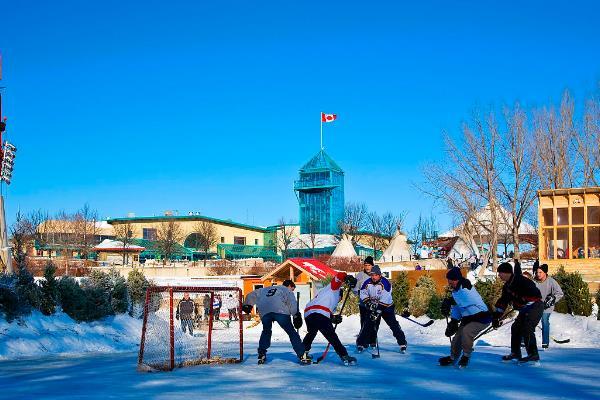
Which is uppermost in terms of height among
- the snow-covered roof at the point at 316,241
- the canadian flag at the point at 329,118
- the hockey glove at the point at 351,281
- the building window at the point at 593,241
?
the canadian flag at the point at 329,118

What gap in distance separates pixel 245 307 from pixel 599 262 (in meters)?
22.4

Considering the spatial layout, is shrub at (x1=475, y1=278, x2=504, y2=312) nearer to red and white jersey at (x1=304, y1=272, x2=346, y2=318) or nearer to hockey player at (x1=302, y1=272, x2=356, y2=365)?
hockey player at (x1=302, y1=272, x2=356, y2=365)

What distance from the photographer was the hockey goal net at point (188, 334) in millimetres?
12547

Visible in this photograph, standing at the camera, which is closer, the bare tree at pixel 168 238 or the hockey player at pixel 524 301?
the hockey player at pixel 524 301

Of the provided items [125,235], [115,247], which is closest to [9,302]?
[115,247]

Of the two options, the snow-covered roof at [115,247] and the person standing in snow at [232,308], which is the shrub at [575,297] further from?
the snow-covered roof at [115,247]

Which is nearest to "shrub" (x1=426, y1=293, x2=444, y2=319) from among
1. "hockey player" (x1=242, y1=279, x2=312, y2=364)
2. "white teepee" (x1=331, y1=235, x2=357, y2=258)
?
"hockey player" (x1=242, y1=279, x2=312, y2=364)

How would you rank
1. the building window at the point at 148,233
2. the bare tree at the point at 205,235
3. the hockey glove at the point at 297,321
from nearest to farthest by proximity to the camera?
the hockey glove at the point at 297,321 → the bare tree at the point at 205,235 → the building window at the point at 148,233

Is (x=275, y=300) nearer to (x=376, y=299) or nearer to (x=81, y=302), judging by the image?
(x=376, y=299)

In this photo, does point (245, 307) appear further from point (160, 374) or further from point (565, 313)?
point (565, 313)

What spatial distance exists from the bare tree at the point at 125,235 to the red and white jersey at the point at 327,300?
61583 millimetres

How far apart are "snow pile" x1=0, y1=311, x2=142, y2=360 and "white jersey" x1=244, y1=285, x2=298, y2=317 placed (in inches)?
291

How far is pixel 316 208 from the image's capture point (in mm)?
103500

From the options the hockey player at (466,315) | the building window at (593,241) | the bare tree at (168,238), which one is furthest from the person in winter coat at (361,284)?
the bare tree at (168,238)
